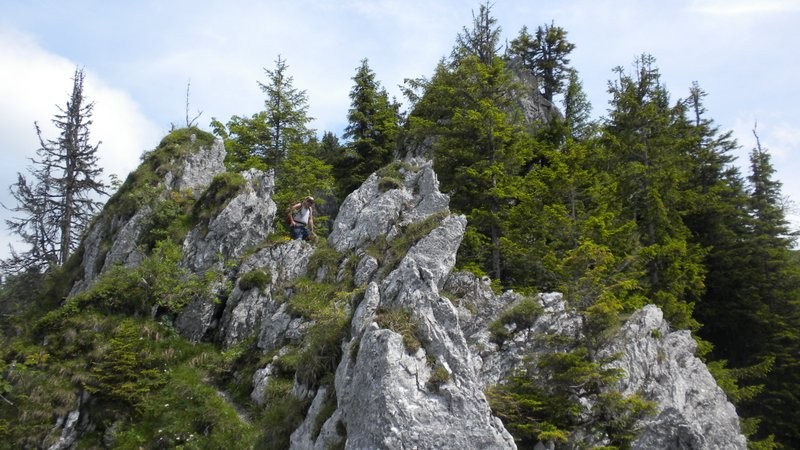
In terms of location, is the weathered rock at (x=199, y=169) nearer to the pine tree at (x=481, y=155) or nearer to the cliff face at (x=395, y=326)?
the cliff face at (x=395, y=326)

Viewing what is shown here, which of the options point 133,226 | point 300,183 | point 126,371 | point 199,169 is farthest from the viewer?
point 199,169

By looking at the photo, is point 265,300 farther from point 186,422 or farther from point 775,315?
point 775,315

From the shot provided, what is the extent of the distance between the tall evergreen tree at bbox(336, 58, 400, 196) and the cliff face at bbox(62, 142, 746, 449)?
823cm

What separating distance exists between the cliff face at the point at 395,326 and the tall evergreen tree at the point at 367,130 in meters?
8.23

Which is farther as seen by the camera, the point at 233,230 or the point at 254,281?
the point at 233,230

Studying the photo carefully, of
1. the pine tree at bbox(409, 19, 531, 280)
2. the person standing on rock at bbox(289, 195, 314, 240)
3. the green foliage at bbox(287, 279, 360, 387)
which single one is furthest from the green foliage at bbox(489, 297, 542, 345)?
the person standing on rock at bbox(289, 195, 314, 240)

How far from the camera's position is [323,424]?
1091 centimetres

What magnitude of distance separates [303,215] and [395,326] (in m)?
12.0

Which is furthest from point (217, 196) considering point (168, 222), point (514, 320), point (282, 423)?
point (514, 320)

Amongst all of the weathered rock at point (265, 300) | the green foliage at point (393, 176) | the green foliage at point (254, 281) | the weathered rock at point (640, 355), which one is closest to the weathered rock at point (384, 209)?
the green foliage at point (393, 176)

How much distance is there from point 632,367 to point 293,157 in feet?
65.5

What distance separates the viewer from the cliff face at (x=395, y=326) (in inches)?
395

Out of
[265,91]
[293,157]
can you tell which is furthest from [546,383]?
[265,91]

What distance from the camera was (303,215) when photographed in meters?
22.2
